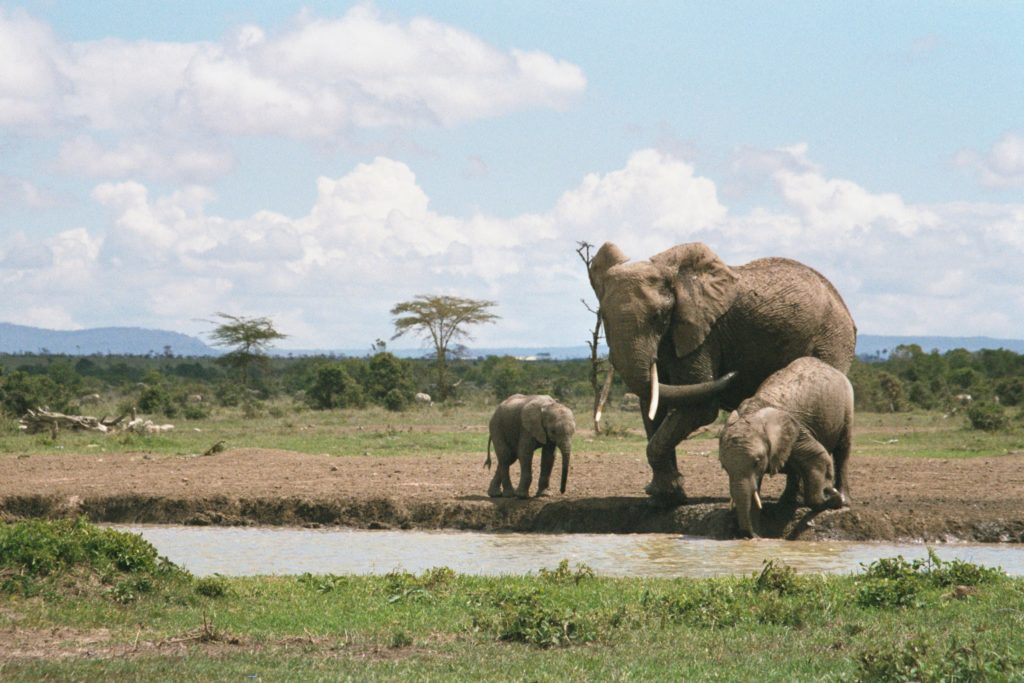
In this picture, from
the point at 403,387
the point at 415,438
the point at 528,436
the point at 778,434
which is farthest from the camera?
the point at 403,387

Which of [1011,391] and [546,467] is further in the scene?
[1011,391]

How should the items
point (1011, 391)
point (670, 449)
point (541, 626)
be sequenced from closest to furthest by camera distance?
point (541, 626)
point (670, 449)
point (1011, 391)

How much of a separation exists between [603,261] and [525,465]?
2980 millimetres

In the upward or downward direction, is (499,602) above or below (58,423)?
below

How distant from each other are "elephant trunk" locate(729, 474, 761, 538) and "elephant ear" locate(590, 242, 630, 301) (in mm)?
2858

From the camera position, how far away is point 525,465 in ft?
56.2

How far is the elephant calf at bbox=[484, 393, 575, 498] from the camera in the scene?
16844mm

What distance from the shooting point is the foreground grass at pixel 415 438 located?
25328 mm

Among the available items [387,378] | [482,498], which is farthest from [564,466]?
[387,378]

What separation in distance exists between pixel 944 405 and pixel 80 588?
→ 115 feet

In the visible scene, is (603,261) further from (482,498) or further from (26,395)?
(26,395)

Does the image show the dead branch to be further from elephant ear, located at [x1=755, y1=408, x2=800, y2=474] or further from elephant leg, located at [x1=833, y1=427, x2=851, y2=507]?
elephant ear, located at [x1=755, y1=408, x2=800, y2=474]

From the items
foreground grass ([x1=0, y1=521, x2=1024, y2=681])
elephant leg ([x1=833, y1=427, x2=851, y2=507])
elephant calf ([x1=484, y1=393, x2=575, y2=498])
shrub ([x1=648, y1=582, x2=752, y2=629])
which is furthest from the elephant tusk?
shrub ([x1=648, y1=582, x2=752, y2=629])

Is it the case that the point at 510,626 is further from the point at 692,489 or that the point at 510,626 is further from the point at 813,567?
the point at 692,489
